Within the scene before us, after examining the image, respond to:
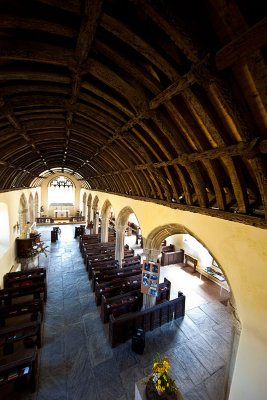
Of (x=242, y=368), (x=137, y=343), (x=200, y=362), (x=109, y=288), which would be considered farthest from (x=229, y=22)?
(x=109, y=288)

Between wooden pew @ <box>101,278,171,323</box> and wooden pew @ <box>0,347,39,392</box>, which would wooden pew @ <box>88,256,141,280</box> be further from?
wooden pew @ <box>0,347,39,392</box>

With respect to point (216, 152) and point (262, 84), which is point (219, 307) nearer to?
point (216, 152)

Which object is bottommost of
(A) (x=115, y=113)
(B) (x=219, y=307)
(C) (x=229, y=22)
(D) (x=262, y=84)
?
(B) (x=219, y=307)

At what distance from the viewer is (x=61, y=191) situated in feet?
79.5

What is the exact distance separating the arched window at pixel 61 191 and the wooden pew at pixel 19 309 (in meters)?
19.3

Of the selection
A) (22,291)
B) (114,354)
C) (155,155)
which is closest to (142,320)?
(114,354)

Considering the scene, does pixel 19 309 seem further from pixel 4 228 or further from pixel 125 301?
pixel 4 228

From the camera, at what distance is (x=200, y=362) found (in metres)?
4.98

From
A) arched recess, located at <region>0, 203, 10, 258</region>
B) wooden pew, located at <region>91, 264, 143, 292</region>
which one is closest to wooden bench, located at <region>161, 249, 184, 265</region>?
wooden pew, located at <region>91, 264, 143, 292</region>

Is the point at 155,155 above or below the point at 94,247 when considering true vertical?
above

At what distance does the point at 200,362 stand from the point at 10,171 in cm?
1015

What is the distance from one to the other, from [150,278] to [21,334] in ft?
13.2

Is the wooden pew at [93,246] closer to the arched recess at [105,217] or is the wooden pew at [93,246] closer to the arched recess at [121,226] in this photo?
the arched recess at [105,217]

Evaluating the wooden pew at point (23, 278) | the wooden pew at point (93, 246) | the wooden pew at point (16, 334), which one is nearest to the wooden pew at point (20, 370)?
the wooden pew at point (16, 334)
